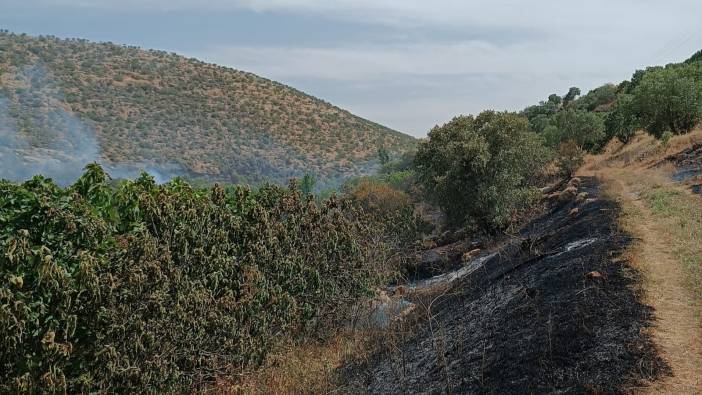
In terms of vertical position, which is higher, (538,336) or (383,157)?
(538,336)

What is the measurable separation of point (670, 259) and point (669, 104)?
3546cm

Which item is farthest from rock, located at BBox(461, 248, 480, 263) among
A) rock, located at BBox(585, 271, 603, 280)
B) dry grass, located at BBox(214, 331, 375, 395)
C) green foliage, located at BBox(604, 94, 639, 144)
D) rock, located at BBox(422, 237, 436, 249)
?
green foliage, located at BBox(604, 94, 639, 144)

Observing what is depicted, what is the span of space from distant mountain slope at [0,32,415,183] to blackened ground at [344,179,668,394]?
213ft

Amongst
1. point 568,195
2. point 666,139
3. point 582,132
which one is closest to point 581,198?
point 568,195

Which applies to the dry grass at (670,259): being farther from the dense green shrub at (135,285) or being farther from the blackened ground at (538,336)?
the dense green shrub at (135,285)

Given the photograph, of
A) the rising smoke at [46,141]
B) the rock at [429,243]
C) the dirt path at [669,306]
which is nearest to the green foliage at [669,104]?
the rock at [429,243]

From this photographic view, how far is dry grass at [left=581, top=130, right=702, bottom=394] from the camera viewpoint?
9.44 meters

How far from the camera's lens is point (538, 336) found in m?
12.0

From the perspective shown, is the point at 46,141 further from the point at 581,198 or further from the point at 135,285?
the point at 135,285

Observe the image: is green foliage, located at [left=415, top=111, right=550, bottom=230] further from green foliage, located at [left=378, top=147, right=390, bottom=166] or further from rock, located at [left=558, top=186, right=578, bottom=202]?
green foliage, located at [left=378, top=147, right=390, bottom=166]

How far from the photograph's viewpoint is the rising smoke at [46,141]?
6819cm

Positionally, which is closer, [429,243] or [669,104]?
[429,243]

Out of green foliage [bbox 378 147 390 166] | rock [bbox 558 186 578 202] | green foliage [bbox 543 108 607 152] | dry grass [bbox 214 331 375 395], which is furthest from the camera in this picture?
green foliage [bbox 378 147 390 166]

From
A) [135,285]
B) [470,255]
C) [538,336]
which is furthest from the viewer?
[470,255]
